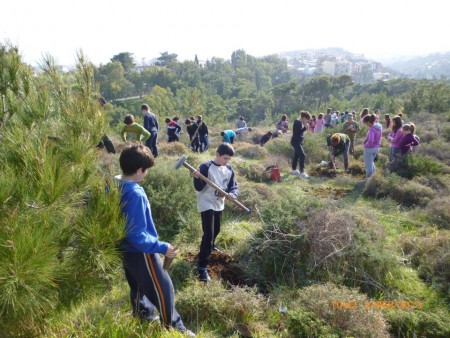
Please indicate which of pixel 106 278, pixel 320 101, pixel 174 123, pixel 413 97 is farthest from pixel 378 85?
pixel 106 278

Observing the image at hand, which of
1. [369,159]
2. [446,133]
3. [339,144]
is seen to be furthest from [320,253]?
[446,133]

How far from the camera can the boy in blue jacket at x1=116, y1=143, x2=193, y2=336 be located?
6.64 ft

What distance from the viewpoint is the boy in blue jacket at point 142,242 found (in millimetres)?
2025

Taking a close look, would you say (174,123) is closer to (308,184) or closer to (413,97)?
(308,184)

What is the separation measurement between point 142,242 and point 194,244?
231cm

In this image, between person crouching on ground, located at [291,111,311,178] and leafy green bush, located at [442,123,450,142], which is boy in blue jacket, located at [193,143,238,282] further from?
leafy green bush, located at [442,123,450,142]

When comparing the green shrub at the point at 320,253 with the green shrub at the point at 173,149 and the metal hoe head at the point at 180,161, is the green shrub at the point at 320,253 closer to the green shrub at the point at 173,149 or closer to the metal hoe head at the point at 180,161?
the metal hoe head at the point at 180,161

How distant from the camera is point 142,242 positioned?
2.04 meters

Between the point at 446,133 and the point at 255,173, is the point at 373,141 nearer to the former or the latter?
A: the point at 255,173

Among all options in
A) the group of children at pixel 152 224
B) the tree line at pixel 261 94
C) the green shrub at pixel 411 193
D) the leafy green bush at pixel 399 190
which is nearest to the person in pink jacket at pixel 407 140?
the group of children at pixel 152 224

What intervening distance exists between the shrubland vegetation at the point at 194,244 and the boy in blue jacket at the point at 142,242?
0.54ft

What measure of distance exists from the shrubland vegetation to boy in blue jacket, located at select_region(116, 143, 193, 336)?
164 millimetres

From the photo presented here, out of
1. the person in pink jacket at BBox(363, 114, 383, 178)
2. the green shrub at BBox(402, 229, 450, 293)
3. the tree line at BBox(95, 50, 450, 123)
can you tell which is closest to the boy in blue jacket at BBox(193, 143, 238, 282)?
the green shrub at BBox(402, 229, 450, 293)

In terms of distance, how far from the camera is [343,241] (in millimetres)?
3650
